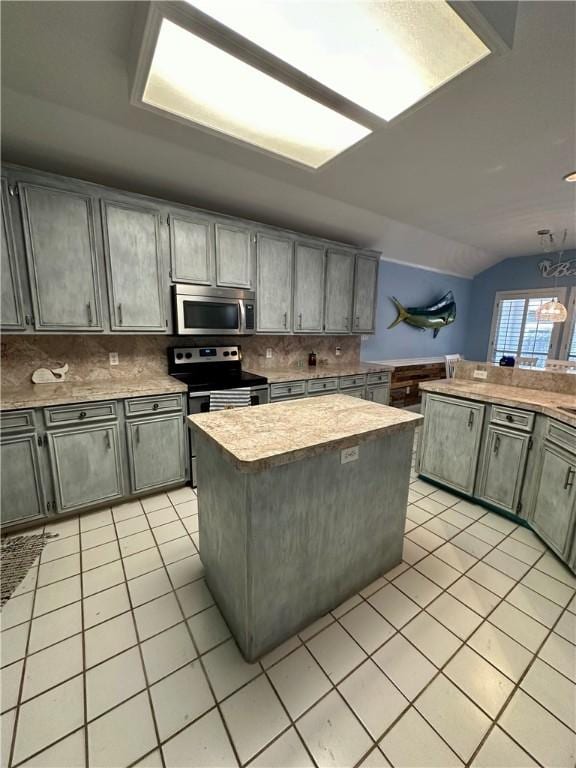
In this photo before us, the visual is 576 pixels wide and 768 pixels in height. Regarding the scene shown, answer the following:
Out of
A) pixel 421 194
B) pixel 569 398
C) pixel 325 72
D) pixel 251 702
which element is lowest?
pixel 251 702

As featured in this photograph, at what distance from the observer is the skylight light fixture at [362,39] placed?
1129mm

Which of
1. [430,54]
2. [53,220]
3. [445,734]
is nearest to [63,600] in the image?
[445,734]

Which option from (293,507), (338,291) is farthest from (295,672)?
(338,291)

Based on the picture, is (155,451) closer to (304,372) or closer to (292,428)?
(292,428)

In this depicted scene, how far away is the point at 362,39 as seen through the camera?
48.9 inches

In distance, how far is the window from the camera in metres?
5.41

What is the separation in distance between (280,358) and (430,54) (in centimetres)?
293

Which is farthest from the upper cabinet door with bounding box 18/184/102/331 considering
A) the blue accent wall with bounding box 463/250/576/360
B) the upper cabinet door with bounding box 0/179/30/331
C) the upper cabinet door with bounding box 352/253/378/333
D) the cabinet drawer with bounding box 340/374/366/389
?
the blue accent wall with bounding box 463/250/576/360

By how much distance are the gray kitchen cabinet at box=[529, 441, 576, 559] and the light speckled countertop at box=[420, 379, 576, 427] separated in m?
0.24

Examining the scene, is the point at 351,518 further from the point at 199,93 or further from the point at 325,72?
the point at 199,93

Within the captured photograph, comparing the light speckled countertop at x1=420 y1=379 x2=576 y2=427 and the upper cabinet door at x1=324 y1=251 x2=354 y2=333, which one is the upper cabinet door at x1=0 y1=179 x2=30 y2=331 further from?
the light speckled countertop at x1=420 y1=379 x2=576 y2=427

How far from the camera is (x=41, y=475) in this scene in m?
2.19

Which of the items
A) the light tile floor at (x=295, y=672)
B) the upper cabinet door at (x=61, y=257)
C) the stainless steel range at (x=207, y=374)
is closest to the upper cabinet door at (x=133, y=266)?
the upper cabinet door at (x=61, y=257)

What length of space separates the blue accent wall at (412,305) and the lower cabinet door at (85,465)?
12.3 feet
